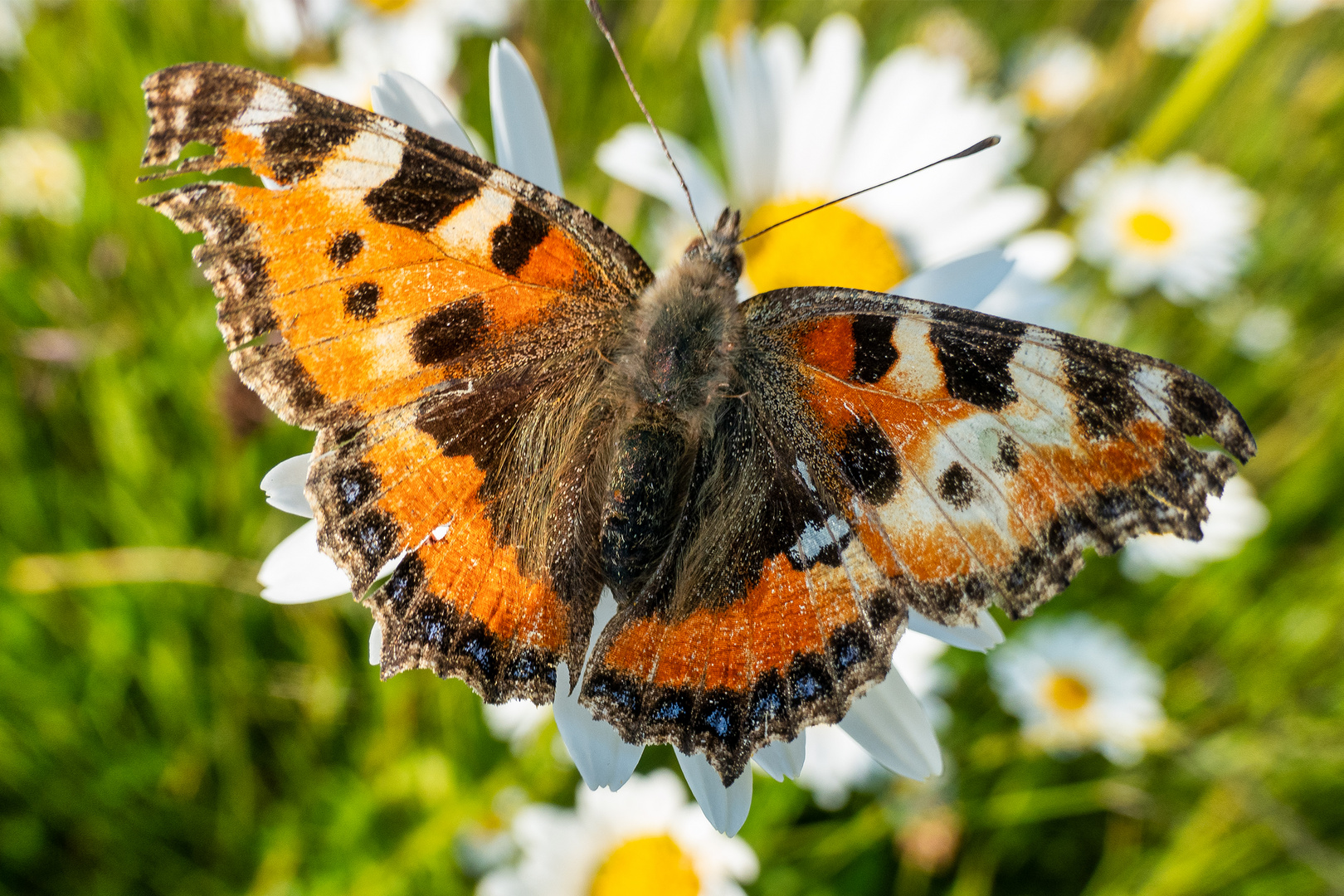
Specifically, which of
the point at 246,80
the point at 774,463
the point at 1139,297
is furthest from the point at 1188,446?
the point at 1139,297

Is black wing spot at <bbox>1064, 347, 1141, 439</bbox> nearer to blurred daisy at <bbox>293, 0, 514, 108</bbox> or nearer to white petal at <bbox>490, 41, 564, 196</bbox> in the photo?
white petal at <bbox>490, 41, 564, 196</bbox>

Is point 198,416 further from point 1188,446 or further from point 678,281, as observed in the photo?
point 1188,446

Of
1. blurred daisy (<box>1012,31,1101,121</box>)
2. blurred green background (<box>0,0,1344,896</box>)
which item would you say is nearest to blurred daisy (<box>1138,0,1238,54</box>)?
blurred daisy (<box>1012,31,1101,121</box>)

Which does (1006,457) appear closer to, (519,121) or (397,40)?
(519,121)

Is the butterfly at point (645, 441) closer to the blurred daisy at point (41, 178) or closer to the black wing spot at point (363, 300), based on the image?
the black wing spot at point (363, 300)

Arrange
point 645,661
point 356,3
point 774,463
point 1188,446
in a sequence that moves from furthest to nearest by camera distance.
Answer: point 356,3
point 774,463
point 645,661
point 1188,446

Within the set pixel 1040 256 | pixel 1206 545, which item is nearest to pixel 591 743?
pixel 1040 256
